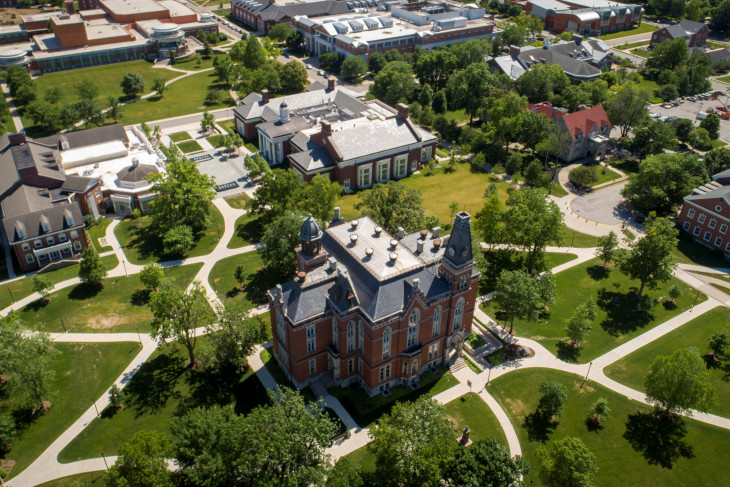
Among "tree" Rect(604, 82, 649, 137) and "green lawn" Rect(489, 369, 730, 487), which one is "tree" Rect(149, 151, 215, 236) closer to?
"green lawn" Rect(489, 369, 730, 487)

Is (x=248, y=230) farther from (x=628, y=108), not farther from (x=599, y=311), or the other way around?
(x=628, y=108)

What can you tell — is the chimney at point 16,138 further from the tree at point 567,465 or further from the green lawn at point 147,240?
the tree at point 567,465

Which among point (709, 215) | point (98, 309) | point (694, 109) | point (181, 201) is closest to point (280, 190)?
point (181, 201)

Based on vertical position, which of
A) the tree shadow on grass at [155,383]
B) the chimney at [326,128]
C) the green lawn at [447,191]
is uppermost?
the chimney at [326,128]

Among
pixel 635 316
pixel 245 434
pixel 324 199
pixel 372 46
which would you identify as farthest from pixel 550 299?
pixel 372 46

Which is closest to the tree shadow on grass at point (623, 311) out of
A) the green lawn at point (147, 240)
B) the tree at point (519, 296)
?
the tree at point (519, 296)

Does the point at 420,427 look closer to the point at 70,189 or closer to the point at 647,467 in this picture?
the point at 647,467
